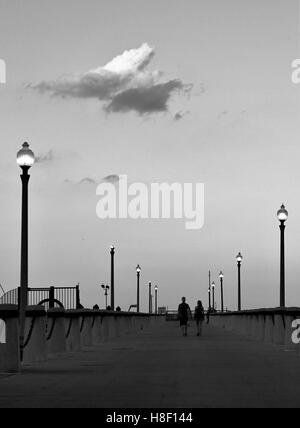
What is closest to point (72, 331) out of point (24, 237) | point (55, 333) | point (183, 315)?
point (55, 333)

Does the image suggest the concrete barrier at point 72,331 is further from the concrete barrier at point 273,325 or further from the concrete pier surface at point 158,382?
the concrete barrier at point 273,325

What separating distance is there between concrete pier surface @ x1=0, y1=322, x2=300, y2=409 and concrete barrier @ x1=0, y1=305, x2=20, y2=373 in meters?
0.31

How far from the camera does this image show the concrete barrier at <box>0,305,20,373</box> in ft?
65.1

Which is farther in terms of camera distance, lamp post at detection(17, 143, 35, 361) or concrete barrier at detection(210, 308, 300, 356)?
concrete barrier at detection(210, 308, 300, 356)

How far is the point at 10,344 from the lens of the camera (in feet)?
65.3

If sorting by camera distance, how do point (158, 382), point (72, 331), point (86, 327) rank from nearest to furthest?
point (158, 382) → point (72, 331) → point (86, 327)

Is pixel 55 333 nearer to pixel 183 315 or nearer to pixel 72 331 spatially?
pixel 72 331

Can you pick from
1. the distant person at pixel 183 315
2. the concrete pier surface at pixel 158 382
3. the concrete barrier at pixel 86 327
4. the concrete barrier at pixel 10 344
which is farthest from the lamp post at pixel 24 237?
the distant person at pixel 183 315

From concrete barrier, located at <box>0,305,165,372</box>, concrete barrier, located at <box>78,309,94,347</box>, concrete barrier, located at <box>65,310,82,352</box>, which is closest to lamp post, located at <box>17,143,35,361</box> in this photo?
concrete barrier, located at <box>0,305,165,372</box>

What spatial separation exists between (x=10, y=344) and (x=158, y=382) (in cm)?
370

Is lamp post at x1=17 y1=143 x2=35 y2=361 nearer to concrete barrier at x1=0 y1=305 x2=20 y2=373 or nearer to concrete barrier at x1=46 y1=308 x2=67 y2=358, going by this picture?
concrete barrier at x1=0 y1=305 x2=20 y2=373

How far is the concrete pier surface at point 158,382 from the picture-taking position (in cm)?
1423
